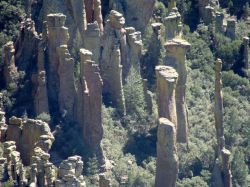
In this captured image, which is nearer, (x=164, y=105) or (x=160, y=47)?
(x=164, y=105)

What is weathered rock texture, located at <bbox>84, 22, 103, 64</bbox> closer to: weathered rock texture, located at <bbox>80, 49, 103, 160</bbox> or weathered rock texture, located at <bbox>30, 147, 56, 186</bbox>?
weathered rock texture, located at <bbox>80, 49, 103, 160</bbox>

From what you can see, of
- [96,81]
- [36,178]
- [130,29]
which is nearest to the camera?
[36,178]

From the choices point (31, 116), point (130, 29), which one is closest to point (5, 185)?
point (31, 116)

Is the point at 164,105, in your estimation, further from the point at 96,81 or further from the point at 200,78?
the point at 200,78

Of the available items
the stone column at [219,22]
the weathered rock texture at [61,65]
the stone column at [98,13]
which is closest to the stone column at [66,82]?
the weathered rock texture at [61,65]

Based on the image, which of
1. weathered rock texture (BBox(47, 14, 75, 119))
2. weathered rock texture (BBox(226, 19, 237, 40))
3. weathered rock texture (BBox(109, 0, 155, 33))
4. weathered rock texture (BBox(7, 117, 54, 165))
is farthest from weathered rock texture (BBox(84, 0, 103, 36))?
weathered rock texture (BBox(226, 19, 237, 40))

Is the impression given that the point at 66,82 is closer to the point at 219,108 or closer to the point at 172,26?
the point at 219,108

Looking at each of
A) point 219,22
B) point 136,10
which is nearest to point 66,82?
point 136,10
